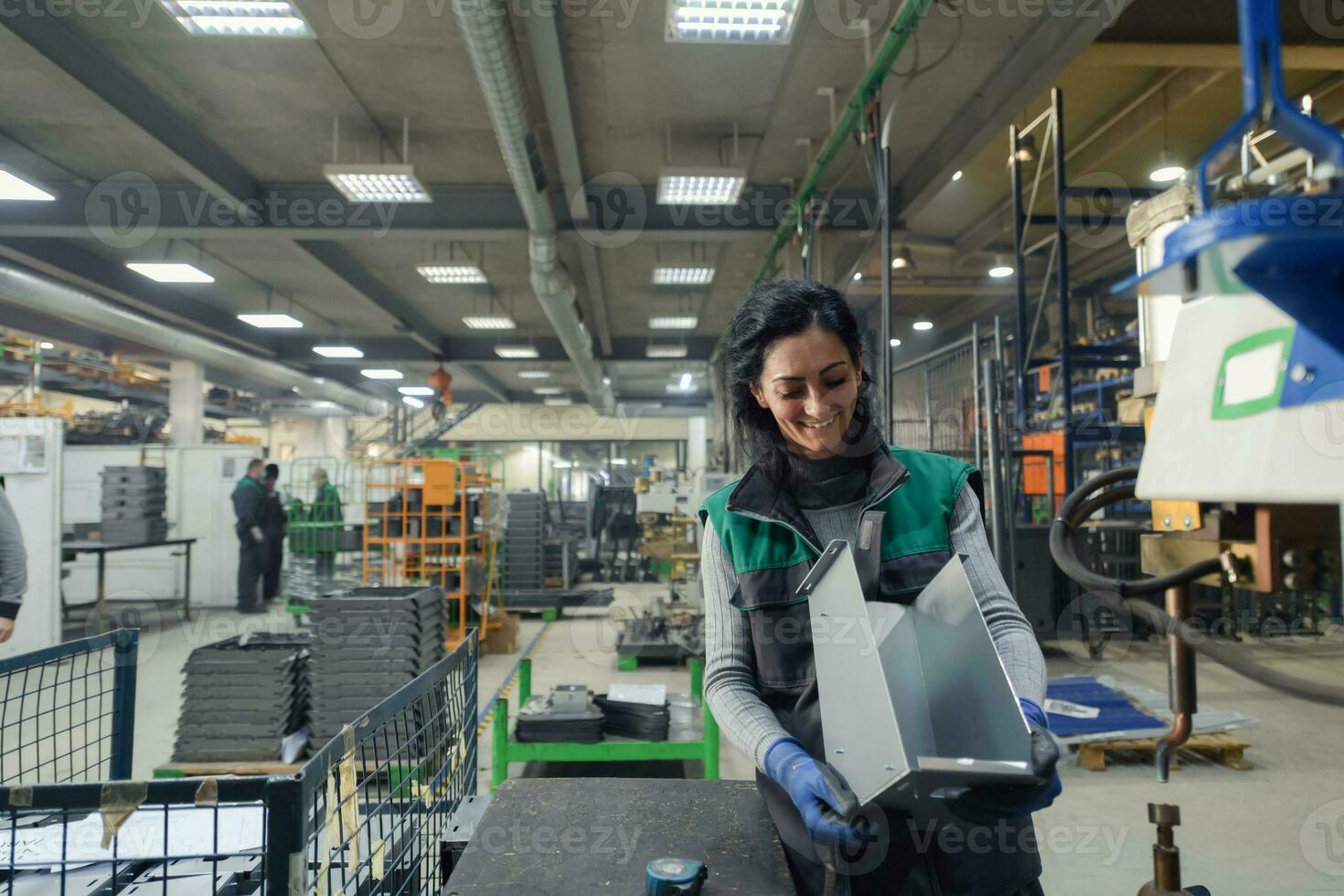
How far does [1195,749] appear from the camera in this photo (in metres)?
3.58

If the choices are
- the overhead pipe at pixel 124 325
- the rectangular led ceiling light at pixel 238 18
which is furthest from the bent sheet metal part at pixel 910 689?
the overhead pipe at pixel 124 325

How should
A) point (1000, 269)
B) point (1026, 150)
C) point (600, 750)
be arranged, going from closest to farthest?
1. point (600, 750)
2. point (1026, 150)
3. point (1000, 269)

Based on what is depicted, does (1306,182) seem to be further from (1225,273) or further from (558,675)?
(558,675)

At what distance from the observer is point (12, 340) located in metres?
10.1

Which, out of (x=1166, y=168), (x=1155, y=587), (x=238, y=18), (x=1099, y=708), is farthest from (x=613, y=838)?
(x=1166, y=168)

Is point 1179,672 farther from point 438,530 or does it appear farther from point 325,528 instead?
point 325,528

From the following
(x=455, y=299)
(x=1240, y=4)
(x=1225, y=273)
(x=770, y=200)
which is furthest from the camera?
(x=455, y=299)

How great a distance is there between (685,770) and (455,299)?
7.61 m

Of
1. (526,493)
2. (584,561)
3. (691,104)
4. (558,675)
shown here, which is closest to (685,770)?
(558,675)

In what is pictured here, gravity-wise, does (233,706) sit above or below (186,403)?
below

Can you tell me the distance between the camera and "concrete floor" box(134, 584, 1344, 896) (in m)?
2.50

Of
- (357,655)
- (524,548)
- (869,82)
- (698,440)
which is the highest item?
(869,82)

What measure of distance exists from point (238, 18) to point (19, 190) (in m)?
3.52

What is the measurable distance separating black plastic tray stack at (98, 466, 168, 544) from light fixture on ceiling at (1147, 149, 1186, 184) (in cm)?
951
